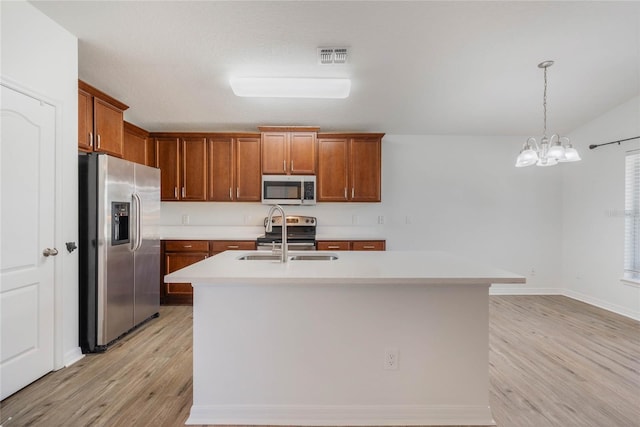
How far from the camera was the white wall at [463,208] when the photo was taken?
448cm

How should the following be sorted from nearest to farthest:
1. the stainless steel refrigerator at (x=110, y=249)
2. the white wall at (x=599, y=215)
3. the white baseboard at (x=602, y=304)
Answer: the stainless steel refrigerator at (x=110, y=249) < the white baseboard at (x=602, y=304) < the white wall at (x=599, y=215)

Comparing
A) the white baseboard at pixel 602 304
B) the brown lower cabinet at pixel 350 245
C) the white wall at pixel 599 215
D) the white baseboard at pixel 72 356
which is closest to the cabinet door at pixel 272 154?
the brown lower cabinet at pixel 350 245

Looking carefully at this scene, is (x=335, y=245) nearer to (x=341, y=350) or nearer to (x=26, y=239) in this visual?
(x=341, y=350)

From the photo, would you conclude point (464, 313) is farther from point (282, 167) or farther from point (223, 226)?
point (223, 226)

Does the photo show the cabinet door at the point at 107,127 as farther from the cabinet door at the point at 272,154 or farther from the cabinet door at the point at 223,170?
the cabinet door at the point at 272,154

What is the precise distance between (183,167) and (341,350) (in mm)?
3422

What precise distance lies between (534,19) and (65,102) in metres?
3.64

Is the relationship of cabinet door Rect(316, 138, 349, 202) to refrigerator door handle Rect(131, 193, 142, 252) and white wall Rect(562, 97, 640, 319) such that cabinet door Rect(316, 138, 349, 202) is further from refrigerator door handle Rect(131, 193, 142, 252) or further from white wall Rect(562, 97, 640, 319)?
white wall Rect(562, 97, 640, 319)

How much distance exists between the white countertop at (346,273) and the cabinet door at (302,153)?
223cm

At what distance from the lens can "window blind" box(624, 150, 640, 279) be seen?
Answer: 3.55m

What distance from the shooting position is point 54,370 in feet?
7.34

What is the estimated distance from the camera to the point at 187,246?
387 cm

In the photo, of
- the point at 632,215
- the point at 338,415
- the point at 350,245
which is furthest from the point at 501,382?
the point at 632,215

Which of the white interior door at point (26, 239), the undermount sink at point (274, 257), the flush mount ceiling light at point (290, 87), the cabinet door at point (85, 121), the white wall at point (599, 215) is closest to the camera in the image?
the white interior door at point (26, 239)
